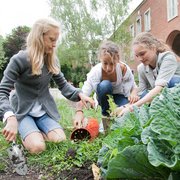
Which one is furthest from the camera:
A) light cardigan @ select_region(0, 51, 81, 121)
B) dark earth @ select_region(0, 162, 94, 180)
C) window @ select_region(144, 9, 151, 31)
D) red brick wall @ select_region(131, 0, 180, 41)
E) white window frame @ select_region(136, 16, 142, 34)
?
white window frame @ select_region(136, 16, 142, 34)

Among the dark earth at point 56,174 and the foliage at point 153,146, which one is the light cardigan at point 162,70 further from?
the foliage at point 153,146

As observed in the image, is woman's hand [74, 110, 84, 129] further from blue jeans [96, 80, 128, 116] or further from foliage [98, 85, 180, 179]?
foliage [98, 85, 180, 179]

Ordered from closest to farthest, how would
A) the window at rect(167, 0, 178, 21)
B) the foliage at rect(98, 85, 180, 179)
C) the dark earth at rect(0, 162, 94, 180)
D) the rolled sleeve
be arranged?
the foliage at rect(98, 85, 180, 179)
the dark earth at rect(0, 162, 94, 180)
the rolled sleeve
the window at rect(167, 0, 178, 21)

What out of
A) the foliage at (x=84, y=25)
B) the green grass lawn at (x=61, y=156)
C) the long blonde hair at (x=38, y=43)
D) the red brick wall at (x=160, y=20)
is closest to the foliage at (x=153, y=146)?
the green grass lawn at (x=61, y=156)

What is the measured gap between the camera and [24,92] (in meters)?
3.41

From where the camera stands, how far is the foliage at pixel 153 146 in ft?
5.25

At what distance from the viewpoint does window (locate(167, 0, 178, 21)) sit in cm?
1617

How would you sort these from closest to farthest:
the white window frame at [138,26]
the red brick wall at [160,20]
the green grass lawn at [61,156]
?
1. the green grass lawn at [61,156]
2. the red brick wall at [160,20]
3. the white window frame at [138,26]

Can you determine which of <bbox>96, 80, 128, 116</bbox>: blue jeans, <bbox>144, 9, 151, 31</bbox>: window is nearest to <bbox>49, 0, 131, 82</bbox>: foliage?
<bbox>144, 9, 151, 31</bbox>: window

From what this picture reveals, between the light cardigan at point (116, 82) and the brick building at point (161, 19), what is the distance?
10462mm

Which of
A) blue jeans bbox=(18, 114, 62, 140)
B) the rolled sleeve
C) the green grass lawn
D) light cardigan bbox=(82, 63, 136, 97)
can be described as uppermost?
the rolled sleeve

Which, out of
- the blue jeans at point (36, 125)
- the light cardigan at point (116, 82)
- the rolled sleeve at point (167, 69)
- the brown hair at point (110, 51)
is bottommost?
the blue jeans at point (36, 125)

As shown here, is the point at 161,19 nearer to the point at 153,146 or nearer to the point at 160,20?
the point at 160,20

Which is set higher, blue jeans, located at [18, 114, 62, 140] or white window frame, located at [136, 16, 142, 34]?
white window frame, located at [136, 16, 142, 34]
